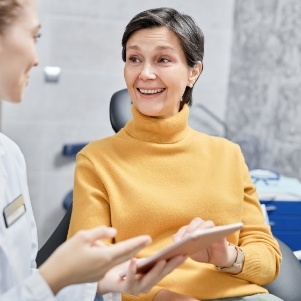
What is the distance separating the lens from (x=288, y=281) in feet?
6.04

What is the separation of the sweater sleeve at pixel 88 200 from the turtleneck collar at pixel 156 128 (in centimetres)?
18

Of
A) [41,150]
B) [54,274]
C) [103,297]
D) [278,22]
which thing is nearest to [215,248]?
[103,297]

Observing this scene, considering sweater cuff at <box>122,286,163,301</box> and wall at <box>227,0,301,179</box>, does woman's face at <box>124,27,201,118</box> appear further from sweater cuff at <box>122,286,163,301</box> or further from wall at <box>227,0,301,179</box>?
wall at <box>227,0,301,179</box>

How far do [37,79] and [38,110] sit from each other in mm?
174

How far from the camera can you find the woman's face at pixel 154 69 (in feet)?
5.51

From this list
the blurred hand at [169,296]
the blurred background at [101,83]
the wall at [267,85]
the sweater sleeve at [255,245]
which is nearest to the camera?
the blurred hand at [169,296]

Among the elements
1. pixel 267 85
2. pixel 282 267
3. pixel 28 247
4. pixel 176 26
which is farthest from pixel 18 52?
pixel 267 85

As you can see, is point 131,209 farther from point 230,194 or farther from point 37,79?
point 37,79

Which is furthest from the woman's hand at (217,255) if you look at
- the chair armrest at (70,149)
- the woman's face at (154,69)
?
the chair armrest at (70,149)

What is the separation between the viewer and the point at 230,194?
171cm

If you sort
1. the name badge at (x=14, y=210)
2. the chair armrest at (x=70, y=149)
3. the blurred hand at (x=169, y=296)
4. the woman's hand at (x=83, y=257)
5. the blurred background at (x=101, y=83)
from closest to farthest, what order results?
the woman's hand at (x=83, y=257) → the name badge at (x=14, y=210) → the blurred hand at (x=169, y=296) → the blurred background at (x=101, y=83) → the chair armrest at (x=70, y=149)

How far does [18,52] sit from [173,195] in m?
0.69

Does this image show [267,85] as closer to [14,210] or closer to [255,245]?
[255,245]

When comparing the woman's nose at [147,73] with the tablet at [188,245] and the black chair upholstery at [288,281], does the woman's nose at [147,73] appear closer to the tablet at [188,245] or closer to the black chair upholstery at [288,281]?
the tablet at [188,245]
